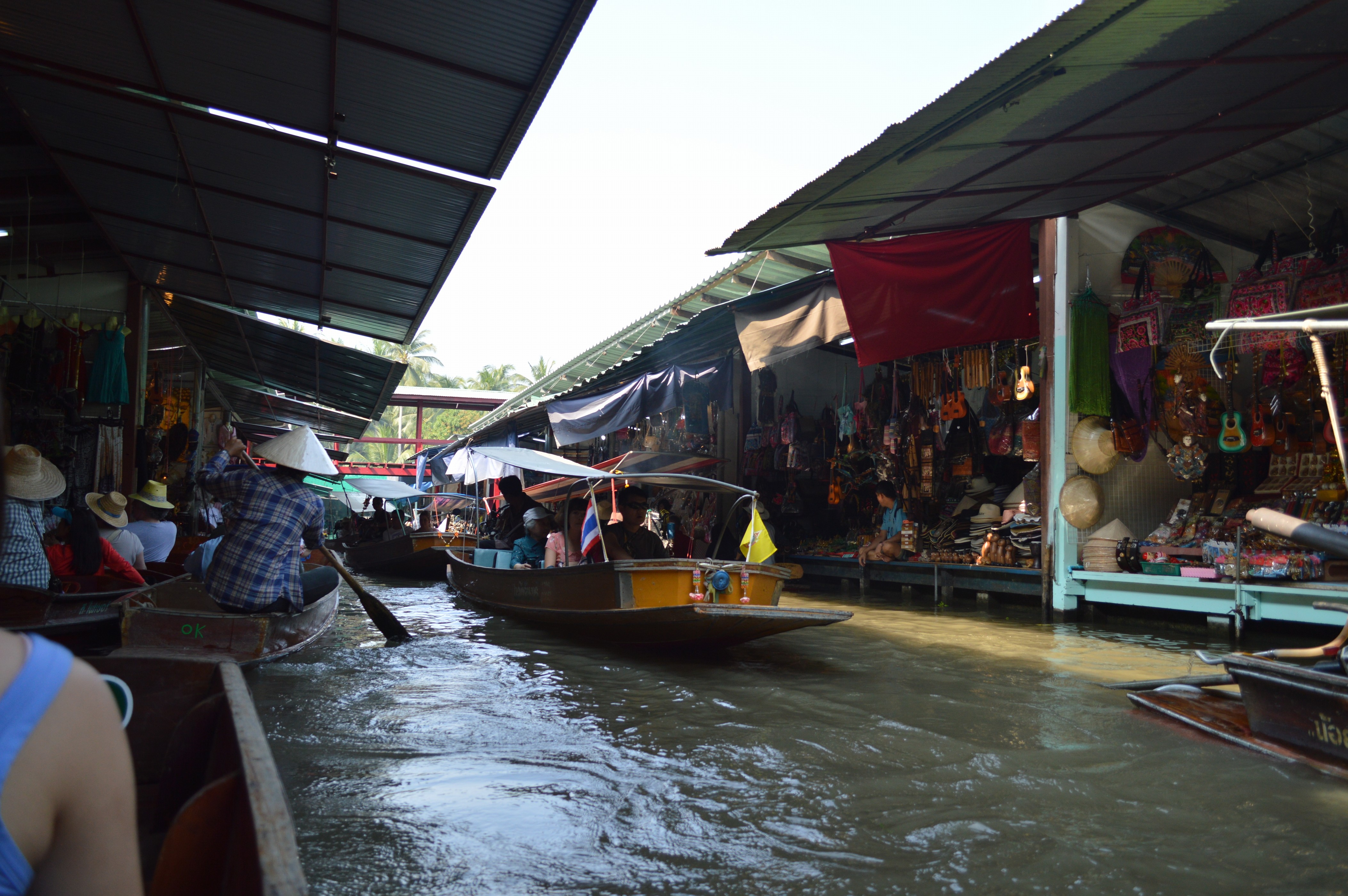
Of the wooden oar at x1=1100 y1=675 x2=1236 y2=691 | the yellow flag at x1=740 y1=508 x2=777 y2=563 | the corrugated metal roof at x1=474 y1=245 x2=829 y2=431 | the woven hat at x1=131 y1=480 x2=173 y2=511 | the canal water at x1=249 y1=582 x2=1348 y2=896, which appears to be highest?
the corrugated metal roof at x1=474 y1=245 x2=829 y2=431

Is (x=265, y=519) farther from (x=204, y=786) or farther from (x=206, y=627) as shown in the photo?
(x=204, y=786)

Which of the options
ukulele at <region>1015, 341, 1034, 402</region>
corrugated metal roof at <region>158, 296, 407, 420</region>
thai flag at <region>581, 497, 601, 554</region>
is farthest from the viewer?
corrugated metal roof at <region>158, 296, 407, 420</region>

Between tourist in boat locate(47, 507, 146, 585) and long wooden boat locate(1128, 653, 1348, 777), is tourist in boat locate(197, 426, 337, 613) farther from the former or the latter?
long wooden boat locate(1128, 653, 1348, 777)

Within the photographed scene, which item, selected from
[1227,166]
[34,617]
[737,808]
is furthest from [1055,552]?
[34,617]

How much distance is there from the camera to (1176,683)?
559cm

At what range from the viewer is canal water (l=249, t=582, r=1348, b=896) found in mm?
3152

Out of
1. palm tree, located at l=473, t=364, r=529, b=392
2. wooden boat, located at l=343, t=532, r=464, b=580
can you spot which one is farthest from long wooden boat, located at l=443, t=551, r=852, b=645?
palm tree, located at l=473, t=364, r=529, b=392

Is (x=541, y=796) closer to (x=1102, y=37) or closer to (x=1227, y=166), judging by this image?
(x=1102, y=37)

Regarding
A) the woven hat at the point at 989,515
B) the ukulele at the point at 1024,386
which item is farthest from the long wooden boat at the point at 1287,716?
the woven hat at the point at 989,515

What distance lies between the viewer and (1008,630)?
8758 millimetres

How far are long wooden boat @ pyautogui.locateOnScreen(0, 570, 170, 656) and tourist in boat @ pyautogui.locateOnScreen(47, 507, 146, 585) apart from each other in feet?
1.72

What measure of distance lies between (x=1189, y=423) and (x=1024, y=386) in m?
1.61

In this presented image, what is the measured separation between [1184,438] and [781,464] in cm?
586

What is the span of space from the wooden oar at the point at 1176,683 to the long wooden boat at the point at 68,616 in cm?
666
